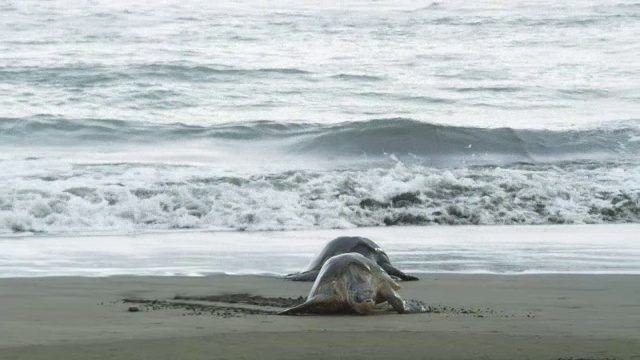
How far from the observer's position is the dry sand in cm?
573

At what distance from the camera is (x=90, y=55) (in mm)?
27641

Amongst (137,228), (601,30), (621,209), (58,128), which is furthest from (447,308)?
(601,30)

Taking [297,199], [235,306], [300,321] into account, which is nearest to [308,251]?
[297,199]

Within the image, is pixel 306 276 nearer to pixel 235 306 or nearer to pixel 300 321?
pixel 235 306

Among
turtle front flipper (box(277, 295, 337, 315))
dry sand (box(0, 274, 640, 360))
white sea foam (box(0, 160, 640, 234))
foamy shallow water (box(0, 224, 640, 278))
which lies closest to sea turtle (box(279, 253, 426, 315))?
turtle front flipper (box(277, 295, 337, 315))

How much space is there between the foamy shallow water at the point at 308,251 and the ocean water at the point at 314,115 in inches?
26.1

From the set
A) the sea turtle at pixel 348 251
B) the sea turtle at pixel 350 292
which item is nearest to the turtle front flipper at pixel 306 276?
the sea turtle at pixel 348 251

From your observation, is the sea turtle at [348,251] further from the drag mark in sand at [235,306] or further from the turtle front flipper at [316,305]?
the turtle front flipper at [316,305]

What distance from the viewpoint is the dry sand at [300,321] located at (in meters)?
5.73

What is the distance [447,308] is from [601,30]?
2562 cm

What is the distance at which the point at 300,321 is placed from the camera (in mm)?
6672

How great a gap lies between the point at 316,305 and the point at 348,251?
1720 mm

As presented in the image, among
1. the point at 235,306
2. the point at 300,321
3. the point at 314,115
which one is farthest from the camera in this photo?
the point at 314,115

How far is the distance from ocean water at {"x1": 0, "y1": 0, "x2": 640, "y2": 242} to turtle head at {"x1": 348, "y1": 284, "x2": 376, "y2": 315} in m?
5.40
